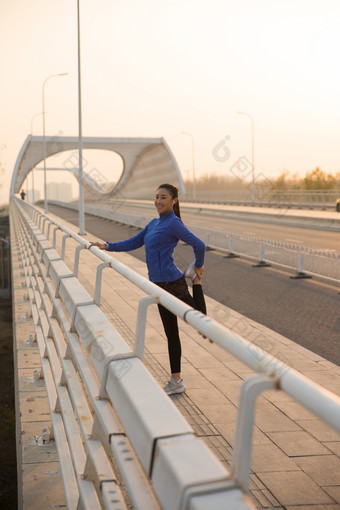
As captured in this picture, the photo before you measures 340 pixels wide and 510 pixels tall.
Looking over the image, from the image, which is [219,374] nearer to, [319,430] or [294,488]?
[319,430]

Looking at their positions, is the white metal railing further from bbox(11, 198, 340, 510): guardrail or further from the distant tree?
the distant tree

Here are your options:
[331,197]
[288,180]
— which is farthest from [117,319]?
[288,180]

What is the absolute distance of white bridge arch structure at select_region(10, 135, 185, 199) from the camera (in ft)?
334

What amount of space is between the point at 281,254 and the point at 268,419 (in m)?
12.2

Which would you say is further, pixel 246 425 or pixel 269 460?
pixel 269 460

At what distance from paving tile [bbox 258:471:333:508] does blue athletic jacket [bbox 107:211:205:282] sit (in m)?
2.12

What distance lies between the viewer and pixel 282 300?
12.7m

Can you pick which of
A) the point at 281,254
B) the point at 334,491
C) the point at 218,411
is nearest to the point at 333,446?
the point at 334,491

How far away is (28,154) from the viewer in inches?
4195

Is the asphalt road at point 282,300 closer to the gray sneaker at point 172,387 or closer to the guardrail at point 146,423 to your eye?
the gray sneaker at point 172,387

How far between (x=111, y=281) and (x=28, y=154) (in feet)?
318

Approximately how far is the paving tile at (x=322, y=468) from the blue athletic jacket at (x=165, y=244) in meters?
1.99

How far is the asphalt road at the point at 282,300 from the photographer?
9453mm

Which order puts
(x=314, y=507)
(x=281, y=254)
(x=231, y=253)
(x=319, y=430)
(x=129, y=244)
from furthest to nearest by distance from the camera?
(x=231, y=253), (x=281, y=254), (x=129, y=244), (x=319, y=430), (x=314, y=507)
